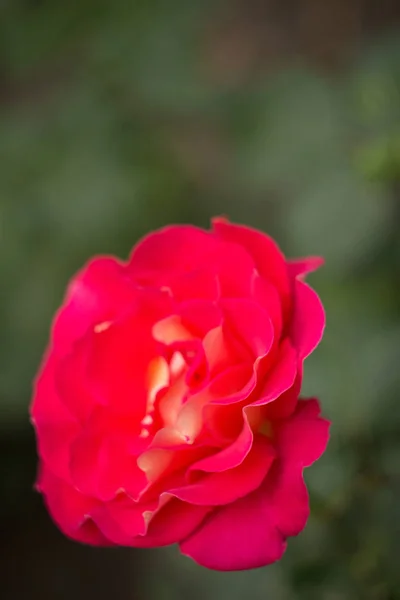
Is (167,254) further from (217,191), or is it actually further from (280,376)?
(217,191)

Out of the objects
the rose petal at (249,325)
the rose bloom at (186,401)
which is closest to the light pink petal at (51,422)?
the rose bloom at (186,401)

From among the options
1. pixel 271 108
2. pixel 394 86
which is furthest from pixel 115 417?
pixel 271 108

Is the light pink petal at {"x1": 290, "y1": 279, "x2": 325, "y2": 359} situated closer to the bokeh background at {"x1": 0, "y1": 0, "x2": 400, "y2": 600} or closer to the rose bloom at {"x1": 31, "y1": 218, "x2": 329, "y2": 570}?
the rose bloom at {"x1": 31, "y1": 218, "x2": 329, "y2": 570}

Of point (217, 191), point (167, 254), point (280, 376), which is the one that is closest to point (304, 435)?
point (280, 376)

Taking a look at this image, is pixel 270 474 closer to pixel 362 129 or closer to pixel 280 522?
pixel 280 522

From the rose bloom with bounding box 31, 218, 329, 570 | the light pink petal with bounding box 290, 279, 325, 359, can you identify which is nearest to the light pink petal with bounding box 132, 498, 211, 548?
the rose bloom with bounding box 31, 218, 329, 570

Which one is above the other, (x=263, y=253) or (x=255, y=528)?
(x=263, y=253)
